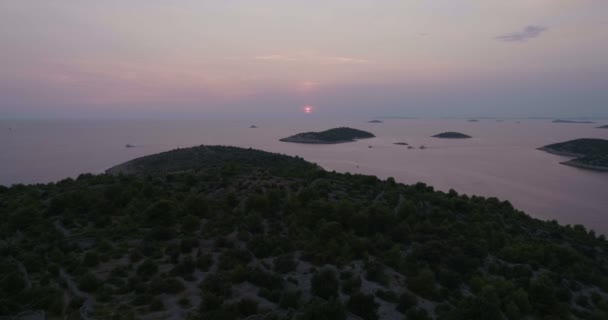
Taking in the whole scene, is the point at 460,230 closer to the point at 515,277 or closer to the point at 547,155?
the point at 515,277

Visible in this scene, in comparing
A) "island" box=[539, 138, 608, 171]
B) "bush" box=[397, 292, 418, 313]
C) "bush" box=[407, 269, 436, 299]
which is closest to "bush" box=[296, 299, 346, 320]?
"bush" box=[397, 292, 418, 313]

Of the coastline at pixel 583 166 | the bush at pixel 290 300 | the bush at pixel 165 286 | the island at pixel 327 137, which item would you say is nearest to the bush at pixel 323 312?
the bush at pixel 290 300

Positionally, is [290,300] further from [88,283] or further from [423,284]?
[88,283]

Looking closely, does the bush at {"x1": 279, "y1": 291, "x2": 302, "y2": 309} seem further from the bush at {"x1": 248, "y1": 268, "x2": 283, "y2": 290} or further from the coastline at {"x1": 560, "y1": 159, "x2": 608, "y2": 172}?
the coastline at {"x1": 560, "y1": 159, "x2": 608, "y2": 172}

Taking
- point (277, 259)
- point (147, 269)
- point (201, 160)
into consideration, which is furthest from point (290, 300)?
point (201, 160)

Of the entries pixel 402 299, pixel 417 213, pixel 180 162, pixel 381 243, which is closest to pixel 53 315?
pixel 402 299

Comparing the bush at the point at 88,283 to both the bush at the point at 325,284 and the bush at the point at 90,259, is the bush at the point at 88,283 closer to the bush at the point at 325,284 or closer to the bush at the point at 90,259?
the bush at the point at 90,259
